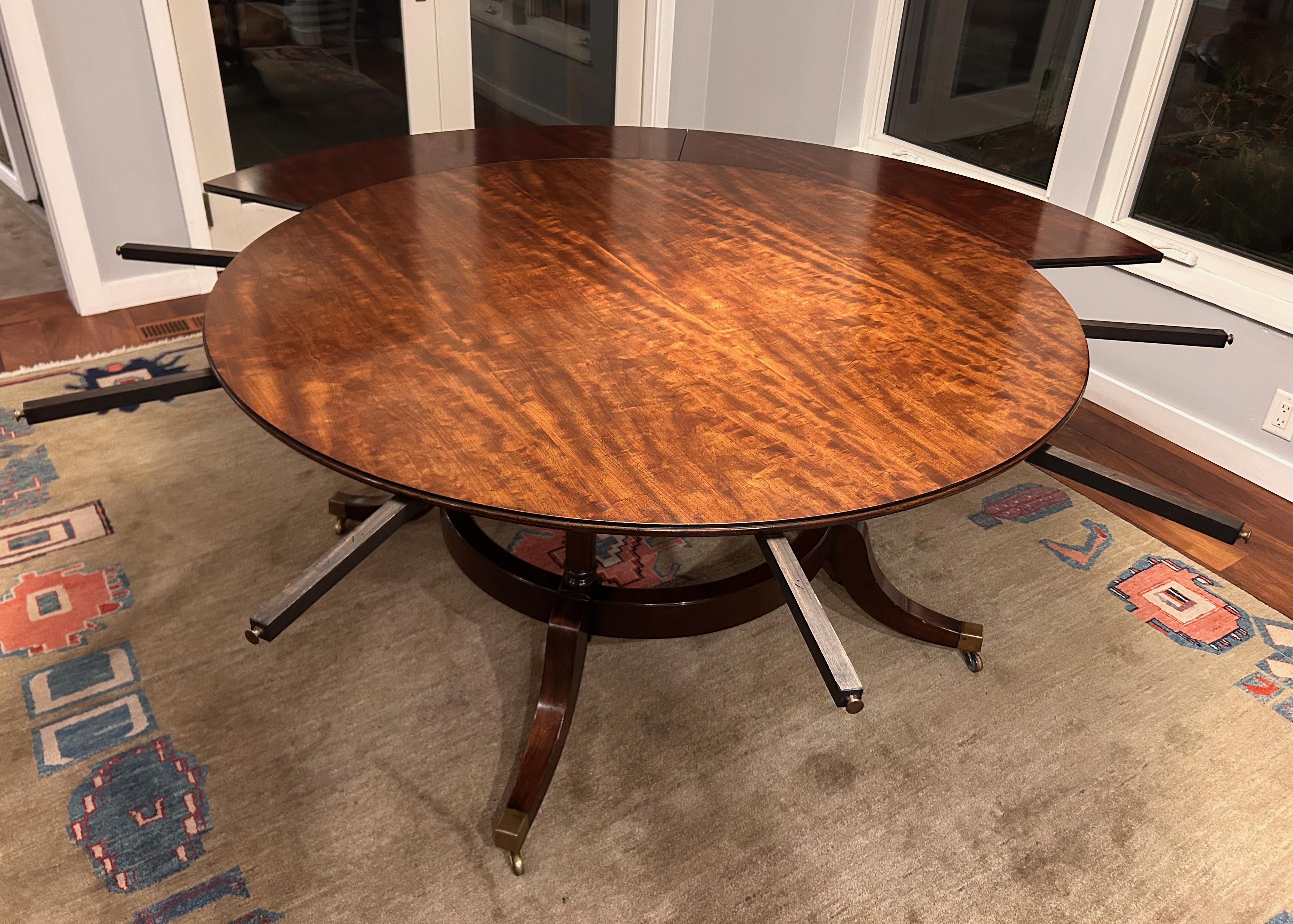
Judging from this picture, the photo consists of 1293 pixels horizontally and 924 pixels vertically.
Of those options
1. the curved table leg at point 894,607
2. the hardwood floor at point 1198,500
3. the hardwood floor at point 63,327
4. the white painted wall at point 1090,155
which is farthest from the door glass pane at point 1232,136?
the hardwood floor at point 63,327

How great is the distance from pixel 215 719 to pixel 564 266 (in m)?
0.99

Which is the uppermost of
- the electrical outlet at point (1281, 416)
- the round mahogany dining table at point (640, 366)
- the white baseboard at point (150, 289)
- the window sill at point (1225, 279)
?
the round mahogany dining table at point (640, 366)

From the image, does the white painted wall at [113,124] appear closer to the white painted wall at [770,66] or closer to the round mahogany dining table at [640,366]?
the round mahogany dining table at [640,366]

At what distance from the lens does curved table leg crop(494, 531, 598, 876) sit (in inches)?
56.5

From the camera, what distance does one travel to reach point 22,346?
280 centimetres

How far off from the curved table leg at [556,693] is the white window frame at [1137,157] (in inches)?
66.2

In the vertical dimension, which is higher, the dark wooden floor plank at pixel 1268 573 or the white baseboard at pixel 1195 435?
the white baseboard at pixel 1195 435

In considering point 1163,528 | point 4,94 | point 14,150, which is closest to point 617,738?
point 1163,528

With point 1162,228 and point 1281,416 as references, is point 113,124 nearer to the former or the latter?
point 1162,228

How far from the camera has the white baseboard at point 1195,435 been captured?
2463 mm

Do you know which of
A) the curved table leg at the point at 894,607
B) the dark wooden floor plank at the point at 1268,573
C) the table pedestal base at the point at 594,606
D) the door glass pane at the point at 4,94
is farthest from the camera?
the door glass pane at the point at 4,94

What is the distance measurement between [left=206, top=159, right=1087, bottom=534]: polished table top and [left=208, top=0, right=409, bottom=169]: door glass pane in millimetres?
1487

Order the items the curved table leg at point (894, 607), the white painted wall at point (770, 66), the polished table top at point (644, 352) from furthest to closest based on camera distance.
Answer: the white painted wall at point (770, 66)
the curved table leg at point (894, 607)
the polished table top at point (644, 352)

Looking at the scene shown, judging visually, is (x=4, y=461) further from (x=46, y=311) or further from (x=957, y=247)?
(x=957, y=247)
